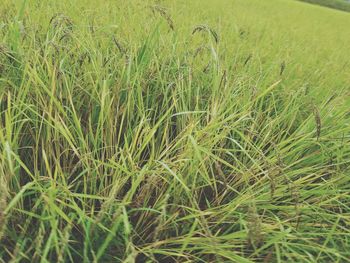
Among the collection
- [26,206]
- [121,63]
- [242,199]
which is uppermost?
[121,63]

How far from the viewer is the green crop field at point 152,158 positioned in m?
0.71

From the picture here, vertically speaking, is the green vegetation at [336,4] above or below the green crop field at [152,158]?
below

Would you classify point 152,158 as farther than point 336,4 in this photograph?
No

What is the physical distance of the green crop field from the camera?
2.33 ft

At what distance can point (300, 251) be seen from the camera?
2.73ft

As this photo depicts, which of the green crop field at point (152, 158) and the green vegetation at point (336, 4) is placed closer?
the green crop field at point (152, 158)

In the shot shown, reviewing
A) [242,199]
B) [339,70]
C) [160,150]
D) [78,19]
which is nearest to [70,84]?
[160,150]

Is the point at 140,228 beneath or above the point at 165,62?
beneath

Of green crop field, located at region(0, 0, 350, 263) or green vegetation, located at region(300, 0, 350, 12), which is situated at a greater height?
green crop field, located at region(0, 0, 350, 263)

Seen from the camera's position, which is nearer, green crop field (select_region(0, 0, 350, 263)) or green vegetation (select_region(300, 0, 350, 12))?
green crop field (select_region(0, 0, 350, 263))

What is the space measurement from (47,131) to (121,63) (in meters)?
0.34

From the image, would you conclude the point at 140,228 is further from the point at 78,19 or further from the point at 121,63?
the point at 78,19

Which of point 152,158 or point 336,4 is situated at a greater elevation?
point 152,158

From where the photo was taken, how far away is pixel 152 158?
77 centimetres
